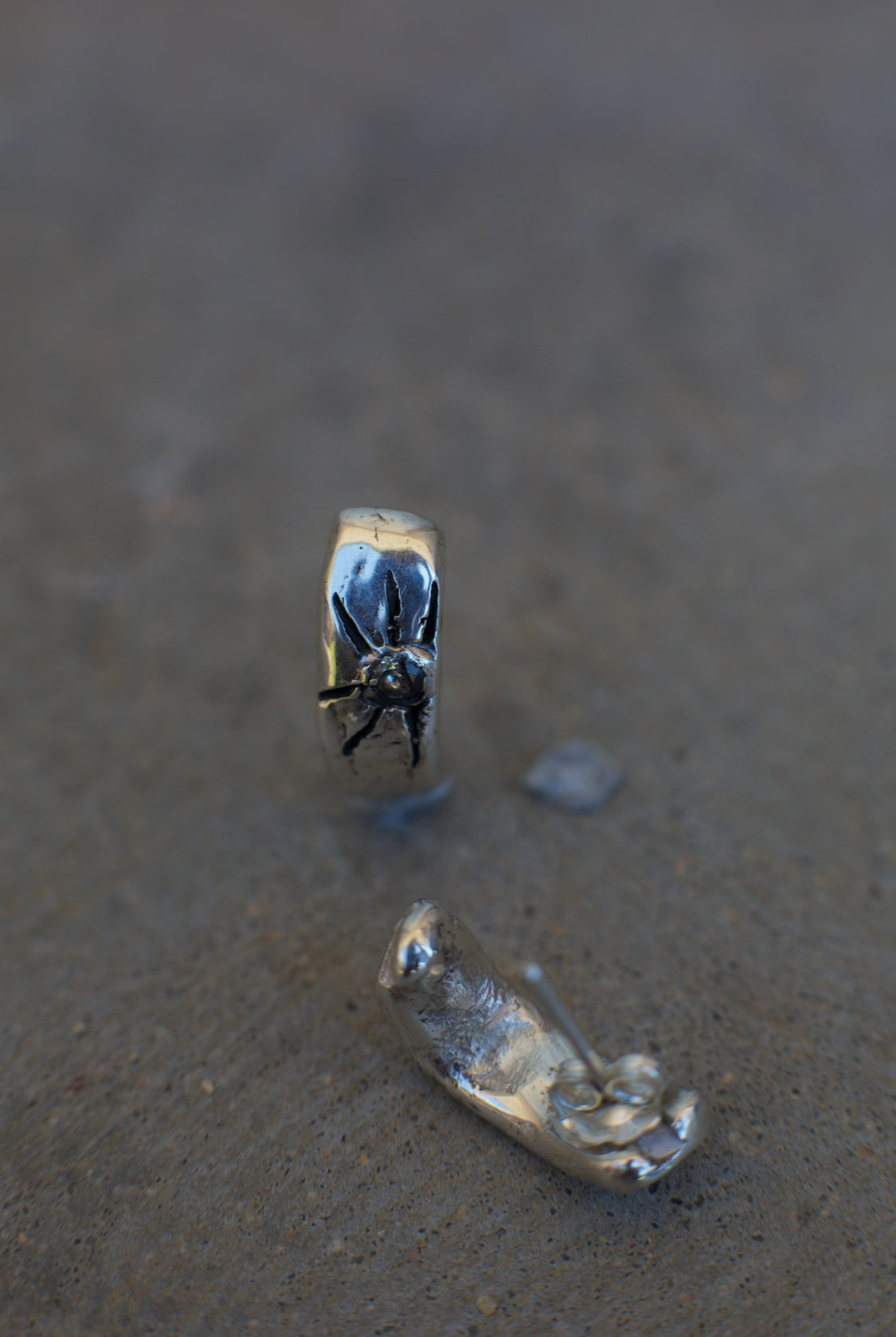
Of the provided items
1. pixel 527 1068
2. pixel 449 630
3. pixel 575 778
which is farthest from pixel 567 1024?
pixel 449 630

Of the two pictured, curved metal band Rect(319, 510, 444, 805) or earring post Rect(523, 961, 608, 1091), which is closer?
earring post Rect(523, 961, 608, 1091)

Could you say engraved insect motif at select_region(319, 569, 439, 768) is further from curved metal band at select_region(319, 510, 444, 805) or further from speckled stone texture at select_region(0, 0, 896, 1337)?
speckled stone texture at select_region(0, 0, 896, 1337)

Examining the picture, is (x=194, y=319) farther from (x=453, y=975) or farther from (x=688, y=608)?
(x=453, y=975)

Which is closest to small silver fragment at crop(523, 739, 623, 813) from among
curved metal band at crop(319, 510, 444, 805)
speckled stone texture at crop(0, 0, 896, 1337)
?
speckled stone texture at crop(0, 0, 896, 1337)

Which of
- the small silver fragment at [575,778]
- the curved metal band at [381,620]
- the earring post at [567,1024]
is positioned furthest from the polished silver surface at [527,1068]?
the small silver fragment at [575,778]

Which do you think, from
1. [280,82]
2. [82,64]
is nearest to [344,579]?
[280,82]

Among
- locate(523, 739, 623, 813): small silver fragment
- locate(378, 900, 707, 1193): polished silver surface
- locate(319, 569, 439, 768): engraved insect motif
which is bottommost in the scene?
locate(378, 900, 707, 1193): polished silver surface

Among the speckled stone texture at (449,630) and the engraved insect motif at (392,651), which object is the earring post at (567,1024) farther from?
the engraved insect motif at (392,651)

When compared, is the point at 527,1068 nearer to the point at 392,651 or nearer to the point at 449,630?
the point at 392,651
